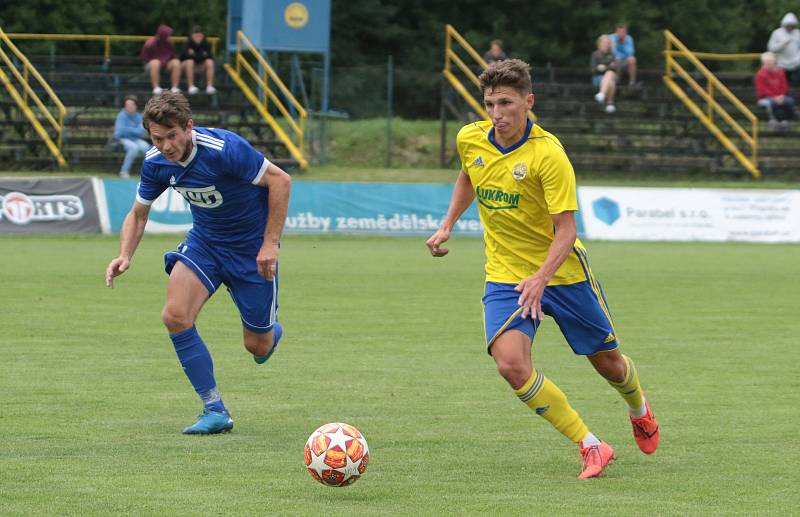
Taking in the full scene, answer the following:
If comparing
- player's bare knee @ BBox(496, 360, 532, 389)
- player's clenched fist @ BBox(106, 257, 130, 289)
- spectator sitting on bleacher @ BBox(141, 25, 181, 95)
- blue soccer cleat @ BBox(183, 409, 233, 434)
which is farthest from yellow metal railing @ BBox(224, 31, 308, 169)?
player's bare knee @ BBox(496, 360, 532, 389)

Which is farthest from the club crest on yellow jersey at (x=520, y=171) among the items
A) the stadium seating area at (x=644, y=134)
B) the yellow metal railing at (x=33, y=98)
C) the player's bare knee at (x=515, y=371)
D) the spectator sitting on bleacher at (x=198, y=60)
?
the stadium seating area at (x=644, y=134)

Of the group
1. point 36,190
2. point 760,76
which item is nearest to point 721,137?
point 760,76

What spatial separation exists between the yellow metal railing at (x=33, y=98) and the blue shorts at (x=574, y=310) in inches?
816

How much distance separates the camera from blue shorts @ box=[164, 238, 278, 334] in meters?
7.67

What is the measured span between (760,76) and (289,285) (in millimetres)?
16446

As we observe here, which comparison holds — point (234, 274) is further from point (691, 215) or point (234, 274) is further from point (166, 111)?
point (691, 215)

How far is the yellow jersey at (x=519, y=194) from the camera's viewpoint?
6.41 meters

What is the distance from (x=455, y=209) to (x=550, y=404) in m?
1.16

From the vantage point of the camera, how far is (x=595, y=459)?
21.0ft

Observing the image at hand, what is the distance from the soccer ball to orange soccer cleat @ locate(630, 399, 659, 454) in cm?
159

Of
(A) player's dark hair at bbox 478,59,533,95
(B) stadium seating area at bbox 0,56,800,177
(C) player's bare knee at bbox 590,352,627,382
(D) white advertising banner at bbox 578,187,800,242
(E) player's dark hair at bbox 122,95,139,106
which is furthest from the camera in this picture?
(B) stadium seating area at bbox 0,56,800,177

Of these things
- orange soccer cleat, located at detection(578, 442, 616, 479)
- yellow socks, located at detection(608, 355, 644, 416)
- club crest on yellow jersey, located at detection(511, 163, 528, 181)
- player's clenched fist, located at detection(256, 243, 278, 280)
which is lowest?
orange soccer cleat, located at detection(578, 442, 616, 479)

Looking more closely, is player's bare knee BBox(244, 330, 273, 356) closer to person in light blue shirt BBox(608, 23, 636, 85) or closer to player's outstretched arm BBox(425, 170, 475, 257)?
player's outstretched arm BBox(425, 170, 475, 257)

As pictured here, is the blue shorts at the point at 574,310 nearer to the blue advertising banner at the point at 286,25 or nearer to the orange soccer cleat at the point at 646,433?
the orange soccer cleat at the point at 646,433
